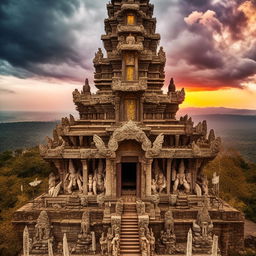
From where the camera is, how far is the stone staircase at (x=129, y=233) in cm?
1530

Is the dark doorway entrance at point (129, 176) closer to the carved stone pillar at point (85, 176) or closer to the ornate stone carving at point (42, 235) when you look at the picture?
the carved stone pillar at point (85, 176)

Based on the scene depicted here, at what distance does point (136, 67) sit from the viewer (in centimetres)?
2186

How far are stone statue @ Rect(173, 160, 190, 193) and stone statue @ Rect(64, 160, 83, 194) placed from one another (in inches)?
282

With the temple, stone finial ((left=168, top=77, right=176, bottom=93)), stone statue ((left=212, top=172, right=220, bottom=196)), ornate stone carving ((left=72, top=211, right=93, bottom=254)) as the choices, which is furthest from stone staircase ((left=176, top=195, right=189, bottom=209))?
stone finial ((left=168, top=77, right=176, bottom=93))

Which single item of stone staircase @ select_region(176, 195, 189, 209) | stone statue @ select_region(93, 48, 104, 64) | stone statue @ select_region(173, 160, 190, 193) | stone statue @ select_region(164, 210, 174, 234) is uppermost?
stone statue @ select_region(93, 48, 104, 64)

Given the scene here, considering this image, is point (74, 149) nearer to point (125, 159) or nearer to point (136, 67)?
point (125, 159)

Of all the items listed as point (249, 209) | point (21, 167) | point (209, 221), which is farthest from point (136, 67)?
point (21, 167)

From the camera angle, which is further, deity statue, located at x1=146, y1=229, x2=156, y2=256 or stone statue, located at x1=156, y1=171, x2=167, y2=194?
stone statue, located at x1=156, y1=171, x2=167, y2=194

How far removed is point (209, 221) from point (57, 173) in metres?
12.3

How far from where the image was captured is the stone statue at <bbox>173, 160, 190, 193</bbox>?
65.7 feet

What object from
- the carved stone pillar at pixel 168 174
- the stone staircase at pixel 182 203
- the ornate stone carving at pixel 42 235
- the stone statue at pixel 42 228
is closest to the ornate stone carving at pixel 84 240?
the ornate stone carving at pixel 42 235

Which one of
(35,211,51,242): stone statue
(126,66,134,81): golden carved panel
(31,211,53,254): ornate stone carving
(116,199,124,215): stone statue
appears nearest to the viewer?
(31,211,53,254): ornate stone carving

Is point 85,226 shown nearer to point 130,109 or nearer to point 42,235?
point 42,235

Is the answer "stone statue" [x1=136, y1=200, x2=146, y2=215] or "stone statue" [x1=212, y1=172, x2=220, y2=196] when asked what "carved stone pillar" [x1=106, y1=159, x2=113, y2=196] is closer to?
"stone statue" [x1=136, y1=200, x2=146, y2=215]
